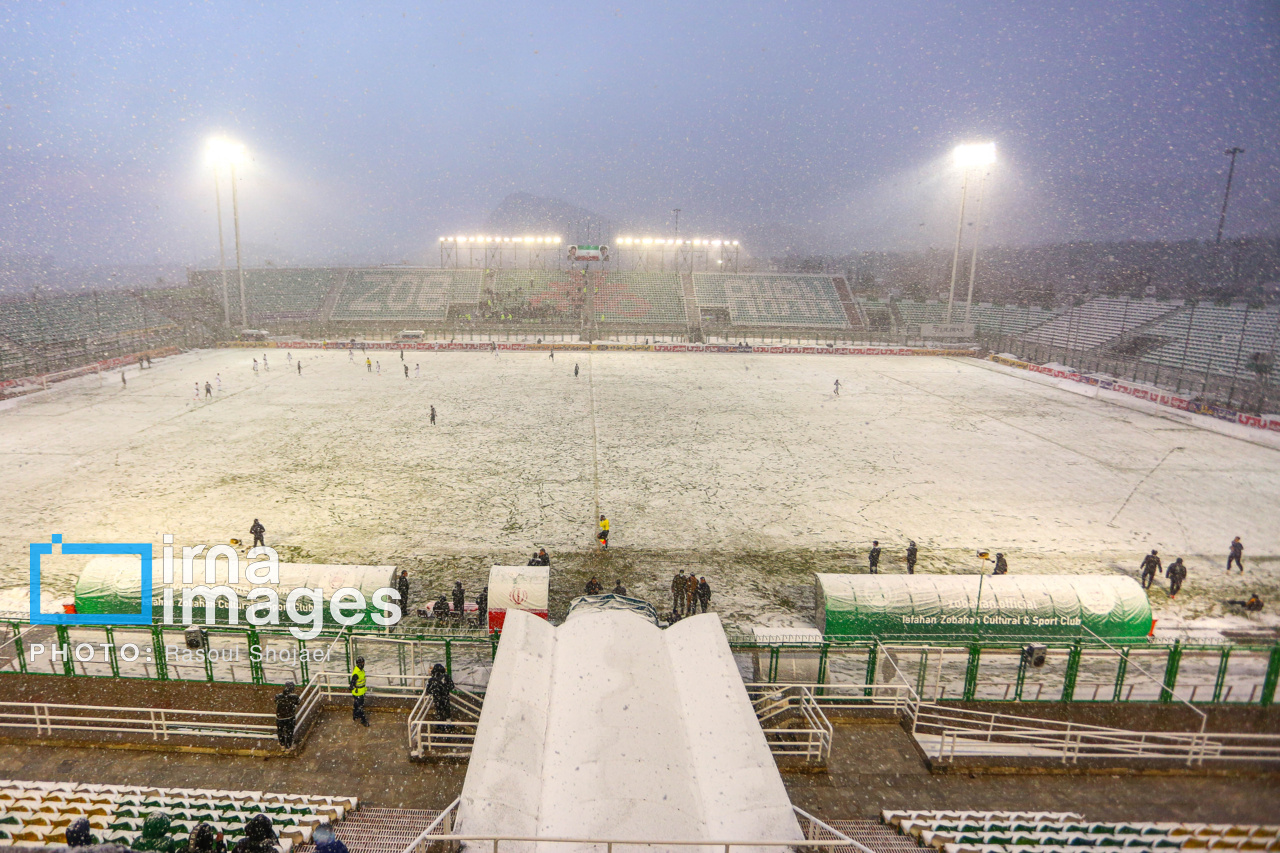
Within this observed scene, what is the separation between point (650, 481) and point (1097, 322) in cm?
5309

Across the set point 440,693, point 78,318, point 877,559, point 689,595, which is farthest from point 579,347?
point 440,693

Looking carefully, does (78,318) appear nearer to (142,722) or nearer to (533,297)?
(533,297)

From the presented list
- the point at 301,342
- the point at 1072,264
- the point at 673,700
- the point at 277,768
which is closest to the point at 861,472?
the point at 673,700

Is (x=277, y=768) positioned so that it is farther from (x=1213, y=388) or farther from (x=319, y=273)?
(x=319, y=273)

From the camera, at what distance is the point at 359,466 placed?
23.1 m

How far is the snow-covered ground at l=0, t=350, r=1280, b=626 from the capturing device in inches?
654

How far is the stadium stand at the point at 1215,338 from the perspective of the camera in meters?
37.8

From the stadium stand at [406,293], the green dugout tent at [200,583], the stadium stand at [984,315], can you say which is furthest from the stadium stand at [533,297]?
the green dugout tent at [200,583]

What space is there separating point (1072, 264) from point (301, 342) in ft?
394

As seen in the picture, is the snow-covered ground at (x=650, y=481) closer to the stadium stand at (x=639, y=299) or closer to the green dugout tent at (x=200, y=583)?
the green dugout tent at (x=200, y=583)

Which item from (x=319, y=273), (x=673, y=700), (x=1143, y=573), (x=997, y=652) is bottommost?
(x=997, y=652)

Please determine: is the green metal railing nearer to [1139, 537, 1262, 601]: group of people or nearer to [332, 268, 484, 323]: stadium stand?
[1139, 537, 1262, 601]: group of people

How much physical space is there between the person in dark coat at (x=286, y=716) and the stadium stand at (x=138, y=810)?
80 cm

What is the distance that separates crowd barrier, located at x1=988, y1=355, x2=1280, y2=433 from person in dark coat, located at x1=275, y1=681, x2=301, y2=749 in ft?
136
